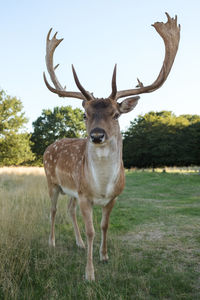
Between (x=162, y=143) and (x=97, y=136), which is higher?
(x=162, y=143)

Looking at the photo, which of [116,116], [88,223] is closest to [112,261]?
[88,223]

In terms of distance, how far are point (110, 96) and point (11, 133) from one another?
25226 millimetres

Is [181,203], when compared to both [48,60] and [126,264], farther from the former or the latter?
[48,60]

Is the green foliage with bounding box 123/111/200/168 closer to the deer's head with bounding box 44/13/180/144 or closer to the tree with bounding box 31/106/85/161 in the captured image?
the tree with bounding box 31/106/85/161

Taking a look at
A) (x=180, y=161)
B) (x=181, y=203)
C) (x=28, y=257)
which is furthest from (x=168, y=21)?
(x=180, y=161)

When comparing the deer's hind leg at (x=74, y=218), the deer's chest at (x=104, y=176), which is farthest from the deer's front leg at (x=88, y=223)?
the deer's hind leg at (x=74, y=218)

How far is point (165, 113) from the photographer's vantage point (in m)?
47.4

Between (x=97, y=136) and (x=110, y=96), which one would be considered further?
(x=110, y=96)

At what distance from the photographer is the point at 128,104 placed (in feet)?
11.0

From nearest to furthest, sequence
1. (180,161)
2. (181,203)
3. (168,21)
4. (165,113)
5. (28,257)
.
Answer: (28,257)
(168,21)
(181,203)
(180,161)
(165,113)

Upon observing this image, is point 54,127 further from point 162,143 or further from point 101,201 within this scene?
point 101,201

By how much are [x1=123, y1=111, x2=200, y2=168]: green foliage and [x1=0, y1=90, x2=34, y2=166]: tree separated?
684 inches

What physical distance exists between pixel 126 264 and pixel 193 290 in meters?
0.90

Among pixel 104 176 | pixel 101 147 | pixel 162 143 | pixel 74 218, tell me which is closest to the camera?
pixel 101 147
